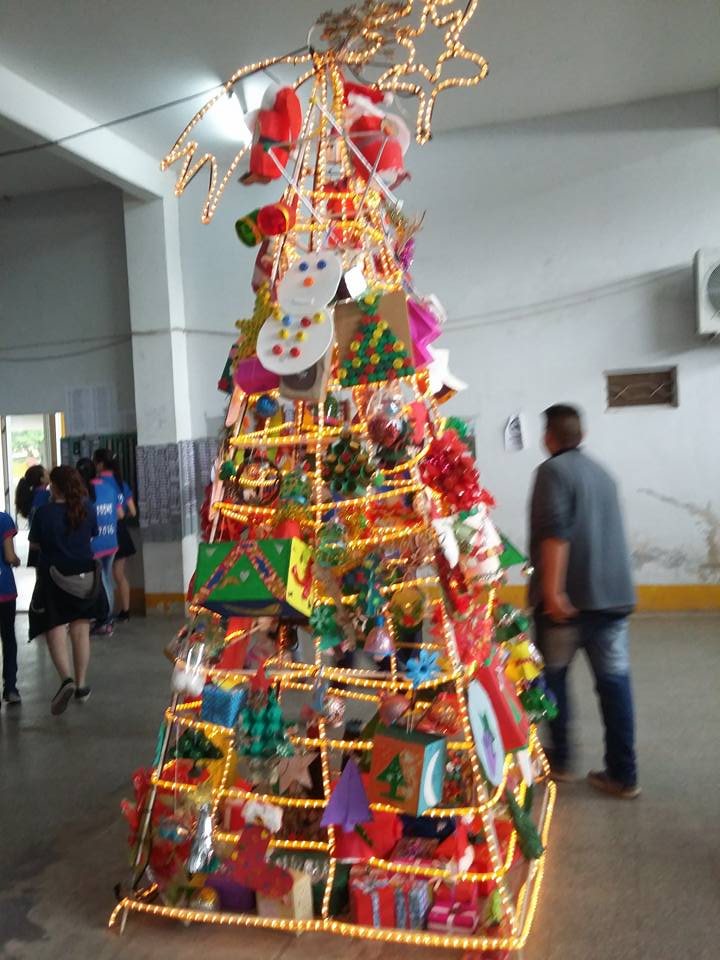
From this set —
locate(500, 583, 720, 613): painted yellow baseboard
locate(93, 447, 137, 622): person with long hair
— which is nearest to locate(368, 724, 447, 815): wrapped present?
locate(500, 583, 720, 613): painted yellow baseboard

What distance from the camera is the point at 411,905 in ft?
7.48

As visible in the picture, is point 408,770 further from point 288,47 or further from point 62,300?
point 62,300

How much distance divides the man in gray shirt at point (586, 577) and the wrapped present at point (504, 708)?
641 mm

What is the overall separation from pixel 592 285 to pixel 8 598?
14.7 feet

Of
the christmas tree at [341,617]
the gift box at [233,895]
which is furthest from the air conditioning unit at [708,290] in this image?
the gift box at [233,895]

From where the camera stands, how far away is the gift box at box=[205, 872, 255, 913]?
2.47m

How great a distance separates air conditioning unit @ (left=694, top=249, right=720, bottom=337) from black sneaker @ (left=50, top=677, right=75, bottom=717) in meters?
4.67

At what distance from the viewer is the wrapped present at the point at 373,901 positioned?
7.54 ft

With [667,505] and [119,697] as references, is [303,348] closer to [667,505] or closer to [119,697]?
[119,697]

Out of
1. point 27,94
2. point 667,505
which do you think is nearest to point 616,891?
point 667,505

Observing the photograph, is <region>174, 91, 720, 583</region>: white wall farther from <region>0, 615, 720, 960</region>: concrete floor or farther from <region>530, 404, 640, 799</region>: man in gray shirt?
<region>530, 404, 640, 799</region>: man in gray shirt

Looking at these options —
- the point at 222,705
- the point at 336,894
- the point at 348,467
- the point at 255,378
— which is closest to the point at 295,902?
the point at 336,894

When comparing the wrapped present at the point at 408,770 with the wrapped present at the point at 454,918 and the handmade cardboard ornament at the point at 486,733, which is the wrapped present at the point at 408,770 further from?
the wrapped present at the point at 454,918

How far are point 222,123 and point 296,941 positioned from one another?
530 cm
